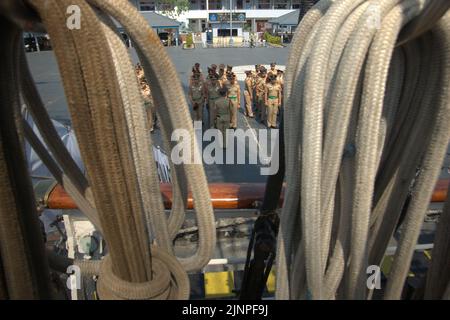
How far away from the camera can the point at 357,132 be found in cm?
65

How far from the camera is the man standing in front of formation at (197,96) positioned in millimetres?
7129

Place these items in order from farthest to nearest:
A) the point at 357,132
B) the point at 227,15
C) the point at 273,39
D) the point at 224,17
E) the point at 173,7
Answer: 1. the point at 173,7
2. the point at 227,15
3. the point at 224,17
4. the point at 273,39
5. the point at 357,132

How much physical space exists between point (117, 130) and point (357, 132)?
41 centimetres

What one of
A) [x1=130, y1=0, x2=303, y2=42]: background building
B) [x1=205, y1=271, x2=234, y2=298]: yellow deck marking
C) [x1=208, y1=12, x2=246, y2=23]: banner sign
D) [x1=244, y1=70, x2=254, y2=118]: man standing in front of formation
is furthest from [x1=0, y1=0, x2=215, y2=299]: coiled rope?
[x1=208, y1=12, x2=246, y2=23]: banner sign

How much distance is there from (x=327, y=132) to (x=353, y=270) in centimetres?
30

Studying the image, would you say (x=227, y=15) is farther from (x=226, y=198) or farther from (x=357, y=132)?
(x=357, y=132)

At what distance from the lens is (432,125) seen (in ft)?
2.23

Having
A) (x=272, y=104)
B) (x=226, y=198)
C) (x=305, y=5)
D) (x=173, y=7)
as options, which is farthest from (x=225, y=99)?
(x=173, y=7)

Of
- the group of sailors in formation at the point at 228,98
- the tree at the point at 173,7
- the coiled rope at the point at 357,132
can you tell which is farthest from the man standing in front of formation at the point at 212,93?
the tree at the point at 173,7

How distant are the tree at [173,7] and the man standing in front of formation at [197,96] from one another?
31.8 m

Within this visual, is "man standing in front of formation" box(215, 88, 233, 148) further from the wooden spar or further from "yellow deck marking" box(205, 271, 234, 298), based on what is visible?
the wooden spar

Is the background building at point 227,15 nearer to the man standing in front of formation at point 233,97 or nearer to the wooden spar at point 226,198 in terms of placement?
the man standing in front of formation at point 233,97
